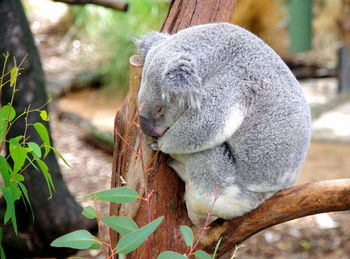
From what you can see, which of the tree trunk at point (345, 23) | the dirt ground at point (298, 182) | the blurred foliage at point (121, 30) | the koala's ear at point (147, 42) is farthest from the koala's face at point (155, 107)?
the tree trunk at point (345, 23)

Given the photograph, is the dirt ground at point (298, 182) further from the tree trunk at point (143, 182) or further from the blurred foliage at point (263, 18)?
the blurred foliage at point (263, 18)

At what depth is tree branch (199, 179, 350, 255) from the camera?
239cm

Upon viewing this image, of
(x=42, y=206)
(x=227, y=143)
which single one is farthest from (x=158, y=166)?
(x=42, y=206)

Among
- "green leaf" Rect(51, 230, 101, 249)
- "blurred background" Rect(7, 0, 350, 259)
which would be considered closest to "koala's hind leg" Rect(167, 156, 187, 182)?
"green leaf" Rect(51, 230, 101, 249)

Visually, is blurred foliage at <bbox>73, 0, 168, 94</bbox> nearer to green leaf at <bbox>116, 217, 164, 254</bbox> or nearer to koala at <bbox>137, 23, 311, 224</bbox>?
koala at <bbox>137, 23, 311, 224</bbox>

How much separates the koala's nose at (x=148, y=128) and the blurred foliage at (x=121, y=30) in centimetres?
584

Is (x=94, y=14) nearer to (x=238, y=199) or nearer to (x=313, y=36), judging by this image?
(x=313, y=36)

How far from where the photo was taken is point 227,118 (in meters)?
2.37

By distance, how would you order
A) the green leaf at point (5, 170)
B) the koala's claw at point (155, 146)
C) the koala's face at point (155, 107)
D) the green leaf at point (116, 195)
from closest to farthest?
the green leaf at point (116, 195), the green leaf at point (5, 170), the koala's face at point (155, 107), the koala's claw at point (155, 146)

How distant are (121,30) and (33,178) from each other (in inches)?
207

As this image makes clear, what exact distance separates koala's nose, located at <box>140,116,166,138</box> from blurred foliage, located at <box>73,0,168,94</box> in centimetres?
584

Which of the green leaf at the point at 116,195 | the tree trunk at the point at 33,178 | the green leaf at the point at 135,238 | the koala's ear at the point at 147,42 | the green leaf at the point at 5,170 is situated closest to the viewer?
the green leaf at the point at 135,238

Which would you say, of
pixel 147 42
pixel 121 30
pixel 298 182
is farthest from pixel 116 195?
pixel 121 30

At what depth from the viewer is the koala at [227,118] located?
2.37m
